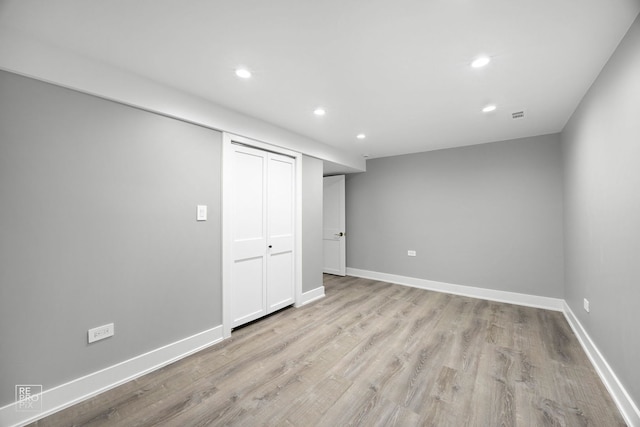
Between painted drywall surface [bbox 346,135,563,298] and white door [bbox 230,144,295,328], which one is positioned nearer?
white door [bbox 230,144,295,328]

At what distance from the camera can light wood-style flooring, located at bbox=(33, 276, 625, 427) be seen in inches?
63.6

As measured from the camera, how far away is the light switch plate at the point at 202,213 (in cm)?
244

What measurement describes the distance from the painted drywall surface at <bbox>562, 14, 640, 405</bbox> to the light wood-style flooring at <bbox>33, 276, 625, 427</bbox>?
38 centimetres

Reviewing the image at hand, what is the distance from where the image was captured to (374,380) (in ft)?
6.50

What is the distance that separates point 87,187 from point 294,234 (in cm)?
227

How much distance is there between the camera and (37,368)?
5.25 ft

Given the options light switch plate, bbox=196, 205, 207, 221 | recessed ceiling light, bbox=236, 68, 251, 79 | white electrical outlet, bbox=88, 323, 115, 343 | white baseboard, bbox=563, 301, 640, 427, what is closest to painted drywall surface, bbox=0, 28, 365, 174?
recessed ceiling light, bbox=236, 68, 251, 79

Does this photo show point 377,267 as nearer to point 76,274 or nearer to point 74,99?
point 76,274

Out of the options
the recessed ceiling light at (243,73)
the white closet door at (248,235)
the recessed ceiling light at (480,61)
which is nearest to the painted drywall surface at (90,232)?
the white closet door at (248,235)

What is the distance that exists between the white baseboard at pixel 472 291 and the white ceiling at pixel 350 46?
2586mm

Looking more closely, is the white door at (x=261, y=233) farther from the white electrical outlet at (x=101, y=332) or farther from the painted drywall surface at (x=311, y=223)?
the white electrical outlet at (x=101, y=332)

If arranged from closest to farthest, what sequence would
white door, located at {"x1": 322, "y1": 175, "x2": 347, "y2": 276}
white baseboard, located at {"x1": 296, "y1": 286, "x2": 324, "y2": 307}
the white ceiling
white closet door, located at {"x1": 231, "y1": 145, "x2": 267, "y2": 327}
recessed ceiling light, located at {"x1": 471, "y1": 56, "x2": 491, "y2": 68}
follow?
the white ceiling
recessed ceiling light, located at {"x1": 471, "y1": 56, "x2": 491, "y2": 68}
white closet door, located at {"x1": 231, "y1": 145, "x2": 267, "y2": 327}
white baseboard, located at {"x1": 296, "y1": 286, "x2": 324, "y2": 307}
white door, located at {"x1": 322, "y1": 175, "x2": 347, "y2": 276}

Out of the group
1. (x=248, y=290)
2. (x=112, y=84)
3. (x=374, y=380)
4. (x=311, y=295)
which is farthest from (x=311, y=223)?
(x=112, y=84)

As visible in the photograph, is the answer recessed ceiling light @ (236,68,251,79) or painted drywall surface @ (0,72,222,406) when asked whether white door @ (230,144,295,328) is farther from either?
recessed ceiling light @ (236,68,251,79)
